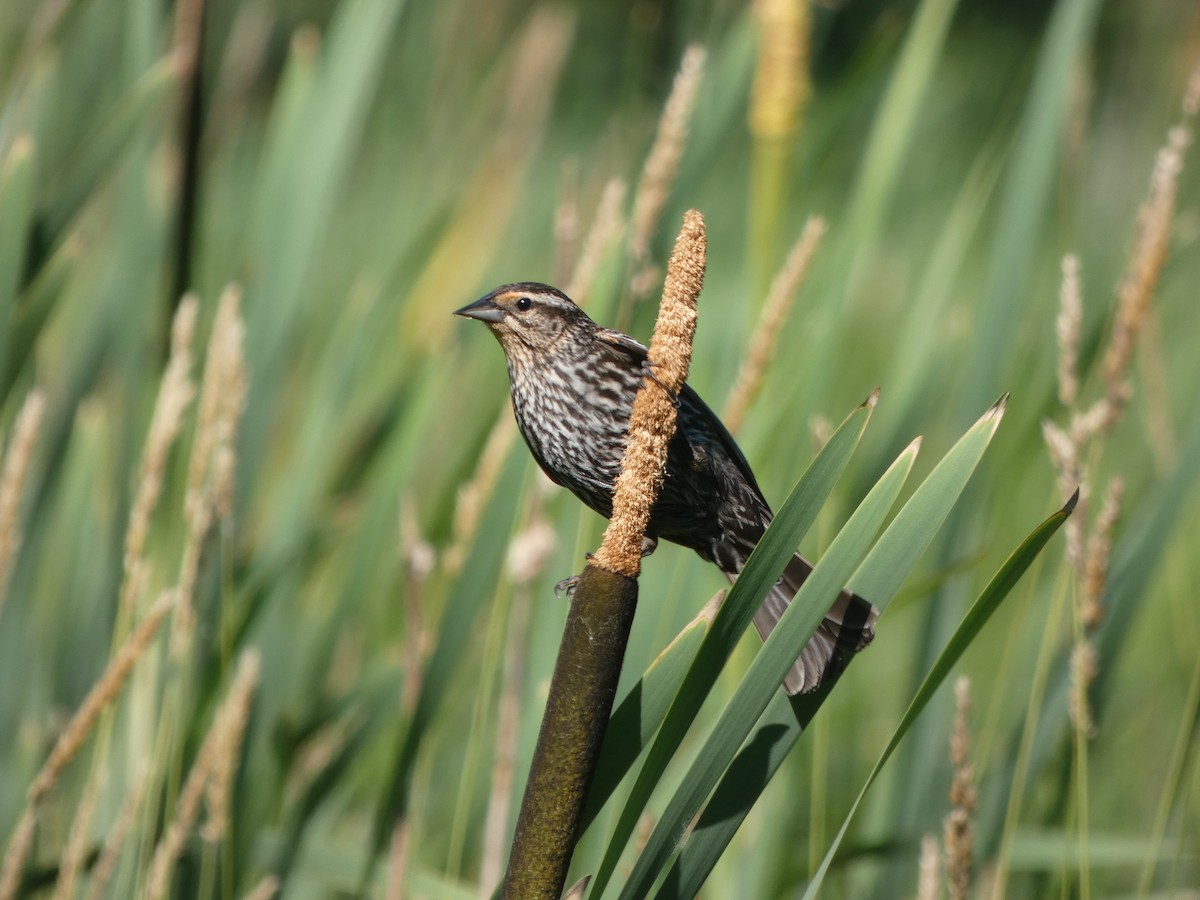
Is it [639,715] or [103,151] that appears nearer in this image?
[639,715]

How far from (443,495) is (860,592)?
1.13m

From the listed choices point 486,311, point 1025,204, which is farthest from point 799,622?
point 1025,204

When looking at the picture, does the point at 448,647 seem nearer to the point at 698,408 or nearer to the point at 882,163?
the point at 698,408

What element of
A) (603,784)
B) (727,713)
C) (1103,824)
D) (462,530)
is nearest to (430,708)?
(462,530)

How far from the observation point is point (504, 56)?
2.66m

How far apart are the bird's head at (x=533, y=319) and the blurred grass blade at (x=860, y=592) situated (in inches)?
29.8

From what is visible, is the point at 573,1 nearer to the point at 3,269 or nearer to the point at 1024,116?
the point at 1024,116

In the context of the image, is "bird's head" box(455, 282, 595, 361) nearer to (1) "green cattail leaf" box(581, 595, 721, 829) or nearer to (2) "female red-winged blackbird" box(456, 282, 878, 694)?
(2) "female red-winged blackbird" box(456, 282, 878, 694)

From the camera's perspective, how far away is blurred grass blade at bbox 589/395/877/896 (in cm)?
104

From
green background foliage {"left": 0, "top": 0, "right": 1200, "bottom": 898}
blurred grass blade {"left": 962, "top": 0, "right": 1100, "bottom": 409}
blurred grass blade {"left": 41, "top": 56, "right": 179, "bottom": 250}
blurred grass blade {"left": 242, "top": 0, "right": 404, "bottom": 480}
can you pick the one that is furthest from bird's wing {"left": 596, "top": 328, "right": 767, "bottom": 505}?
blurred grass blade {"left": 41, "top": 56, "right": 179, "bottom": 250}

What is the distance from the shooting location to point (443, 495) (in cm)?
212

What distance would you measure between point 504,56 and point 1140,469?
5.73 feet

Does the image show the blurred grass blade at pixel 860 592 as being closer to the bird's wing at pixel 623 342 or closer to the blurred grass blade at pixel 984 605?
the blurred grass blade at pixel 984 605

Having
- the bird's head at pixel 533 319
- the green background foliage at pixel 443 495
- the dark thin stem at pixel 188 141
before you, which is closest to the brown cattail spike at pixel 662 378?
the green background foliage at pixel 443 495
